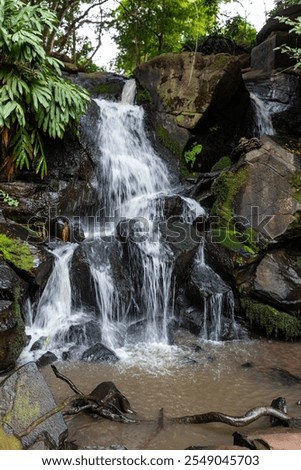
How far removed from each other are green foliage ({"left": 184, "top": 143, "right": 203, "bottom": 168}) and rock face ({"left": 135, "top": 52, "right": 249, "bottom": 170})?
0.19m

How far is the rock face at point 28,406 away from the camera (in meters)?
3.03

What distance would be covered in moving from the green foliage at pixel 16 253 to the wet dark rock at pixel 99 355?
168 centimetres

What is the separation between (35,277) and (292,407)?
4.23m

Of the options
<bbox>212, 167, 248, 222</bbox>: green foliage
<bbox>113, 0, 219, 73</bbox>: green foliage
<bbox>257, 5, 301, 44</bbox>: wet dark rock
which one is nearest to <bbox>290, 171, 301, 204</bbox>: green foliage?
<bbox>212, 167, 248, 222</bbox>: green foliage

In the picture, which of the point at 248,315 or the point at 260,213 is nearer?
the point at 248,315

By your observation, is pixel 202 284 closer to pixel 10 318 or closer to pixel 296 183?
pixel 296 183

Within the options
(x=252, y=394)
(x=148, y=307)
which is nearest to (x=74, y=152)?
(x=148, y=307)

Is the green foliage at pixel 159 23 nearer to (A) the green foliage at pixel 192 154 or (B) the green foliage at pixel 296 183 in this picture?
(A) the green foliage at pixel 192 154

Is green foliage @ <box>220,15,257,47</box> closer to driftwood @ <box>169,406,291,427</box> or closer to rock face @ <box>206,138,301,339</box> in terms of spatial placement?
rock face @ <box>206,138,301,339</box>

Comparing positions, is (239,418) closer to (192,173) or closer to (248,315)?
(248,315)

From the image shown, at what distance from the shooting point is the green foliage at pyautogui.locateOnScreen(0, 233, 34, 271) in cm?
605

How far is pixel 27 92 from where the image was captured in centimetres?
721

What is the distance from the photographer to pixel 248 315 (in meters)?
7.03
